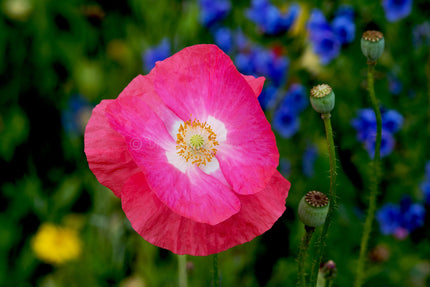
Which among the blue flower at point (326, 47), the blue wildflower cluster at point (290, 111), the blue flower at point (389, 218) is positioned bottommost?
the blue flower at point (389, 218)

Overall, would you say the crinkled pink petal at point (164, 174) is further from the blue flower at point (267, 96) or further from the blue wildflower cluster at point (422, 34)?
the blue wildflower cluster at point (422, 34)

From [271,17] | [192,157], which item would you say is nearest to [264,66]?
[271,17]

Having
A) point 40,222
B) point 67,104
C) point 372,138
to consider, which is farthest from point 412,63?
point 40,222

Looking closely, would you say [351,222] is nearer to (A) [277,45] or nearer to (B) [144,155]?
(A) [277,45]

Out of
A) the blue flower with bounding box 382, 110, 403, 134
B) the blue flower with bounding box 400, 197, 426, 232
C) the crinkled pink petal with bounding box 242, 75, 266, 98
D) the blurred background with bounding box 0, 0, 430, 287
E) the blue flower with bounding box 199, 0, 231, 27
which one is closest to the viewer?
the crinkled pink petal with bounding box 242, 75, 266, 98

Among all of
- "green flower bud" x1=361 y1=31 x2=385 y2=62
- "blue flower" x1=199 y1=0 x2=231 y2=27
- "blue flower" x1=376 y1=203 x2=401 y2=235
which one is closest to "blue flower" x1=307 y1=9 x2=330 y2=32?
"blue flower" x1=199 y1=0 x2=231 y2=27

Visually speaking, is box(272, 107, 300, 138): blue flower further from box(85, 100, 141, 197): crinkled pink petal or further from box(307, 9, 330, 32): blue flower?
box(85, 100, 141, 197): crinkled pink petal

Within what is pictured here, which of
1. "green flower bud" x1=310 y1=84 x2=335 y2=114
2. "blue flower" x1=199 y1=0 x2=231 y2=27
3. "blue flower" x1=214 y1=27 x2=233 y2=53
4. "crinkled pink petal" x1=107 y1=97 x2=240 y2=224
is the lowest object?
"crinkled pink petal" x1=107 y1=97 x2=240 y2=224

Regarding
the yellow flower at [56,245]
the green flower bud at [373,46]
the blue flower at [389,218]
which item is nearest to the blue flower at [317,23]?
the blue flower at [389,218]
